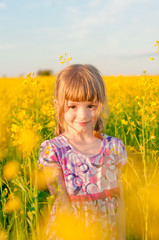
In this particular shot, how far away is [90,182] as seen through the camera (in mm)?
1596

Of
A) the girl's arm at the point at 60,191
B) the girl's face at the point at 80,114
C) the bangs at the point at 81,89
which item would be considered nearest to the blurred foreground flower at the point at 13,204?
the girl's arm at the point at 60,191

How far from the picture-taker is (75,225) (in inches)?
59.4

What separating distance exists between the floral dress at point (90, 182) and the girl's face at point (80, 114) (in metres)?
0.11

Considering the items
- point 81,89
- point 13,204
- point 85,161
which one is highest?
point 81,89

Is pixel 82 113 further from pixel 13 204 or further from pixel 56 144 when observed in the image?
pixel 13 204

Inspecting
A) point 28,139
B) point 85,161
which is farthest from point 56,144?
point 28,139

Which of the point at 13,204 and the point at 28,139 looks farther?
the point at 13,204

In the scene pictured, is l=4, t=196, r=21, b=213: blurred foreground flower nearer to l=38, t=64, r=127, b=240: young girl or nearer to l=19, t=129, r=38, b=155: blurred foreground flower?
l=38, t=64, r=127, b=240: young girl

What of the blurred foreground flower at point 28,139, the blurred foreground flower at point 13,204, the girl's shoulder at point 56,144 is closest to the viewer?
the blurred foreground flower at point 28,139

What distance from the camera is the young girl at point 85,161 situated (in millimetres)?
1570

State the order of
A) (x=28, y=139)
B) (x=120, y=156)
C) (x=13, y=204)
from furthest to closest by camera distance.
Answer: (x=120, y=156) → (x=13, y=204) → (x=28, y=139)

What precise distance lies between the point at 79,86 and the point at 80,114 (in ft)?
0.47

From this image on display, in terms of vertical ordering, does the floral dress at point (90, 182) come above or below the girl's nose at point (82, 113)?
below

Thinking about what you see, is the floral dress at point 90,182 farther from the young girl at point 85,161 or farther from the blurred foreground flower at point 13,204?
the blurred foreground flower at point 13,204
